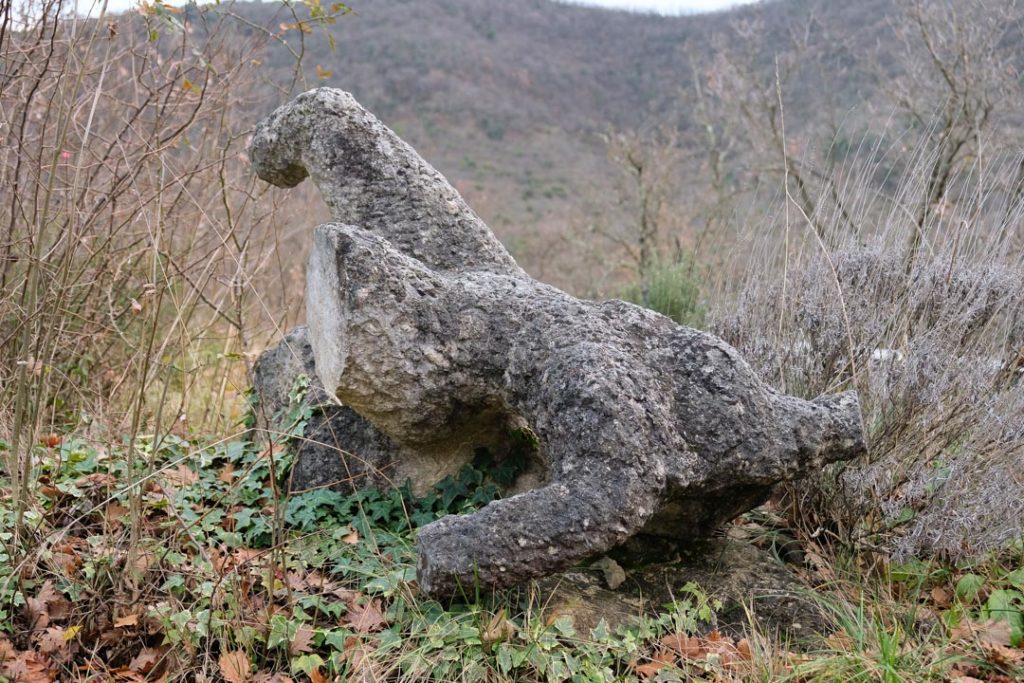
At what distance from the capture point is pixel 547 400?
2.48 m

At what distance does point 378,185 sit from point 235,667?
1.67 metres

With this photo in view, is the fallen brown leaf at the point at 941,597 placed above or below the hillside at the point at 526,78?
below

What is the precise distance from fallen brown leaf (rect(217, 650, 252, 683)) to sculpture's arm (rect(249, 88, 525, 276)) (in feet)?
4.62

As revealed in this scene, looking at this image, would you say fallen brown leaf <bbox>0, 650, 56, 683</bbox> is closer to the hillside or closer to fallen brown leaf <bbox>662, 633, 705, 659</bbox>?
fallen brown leaf <bbox>662, 633, 705, 659</bbox>

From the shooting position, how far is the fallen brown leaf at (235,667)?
226 cm

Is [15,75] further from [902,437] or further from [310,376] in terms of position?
[902,437]

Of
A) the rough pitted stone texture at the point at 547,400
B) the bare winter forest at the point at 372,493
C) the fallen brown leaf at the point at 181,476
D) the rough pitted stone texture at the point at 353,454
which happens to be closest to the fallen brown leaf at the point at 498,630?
the bare winter forest at the point at 372,493

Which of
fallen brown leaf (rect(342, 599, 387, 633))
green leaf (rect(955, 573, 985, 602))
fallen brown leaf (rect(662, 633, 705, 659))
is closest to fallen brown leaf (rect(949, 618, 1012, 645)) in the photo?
green leaf (rect(955, 573, 985, 602))

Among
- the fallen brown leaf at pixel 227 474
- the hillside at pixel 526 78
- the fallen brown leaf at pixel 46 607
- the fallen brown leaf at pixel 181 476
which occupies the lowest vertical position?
the fallen brown leaf at pixel 46 607

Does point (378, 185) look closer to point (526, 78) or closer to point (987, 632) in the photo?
point (987, 632)

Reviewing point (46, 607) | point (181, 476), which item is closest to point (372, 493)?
point (181, 476)

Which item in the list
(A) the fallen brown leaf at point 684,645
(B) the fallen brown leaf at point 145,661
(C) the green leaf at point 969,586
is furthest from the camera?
(C) the green leaf at point 969,586

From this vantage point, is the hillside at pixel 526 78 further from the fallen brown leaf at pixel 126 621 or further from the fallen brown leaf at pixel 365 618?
the fallen brown leaf at pixel 126 621

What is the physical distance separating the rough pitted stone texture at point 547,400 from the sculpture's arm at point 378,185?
0.06 ft
